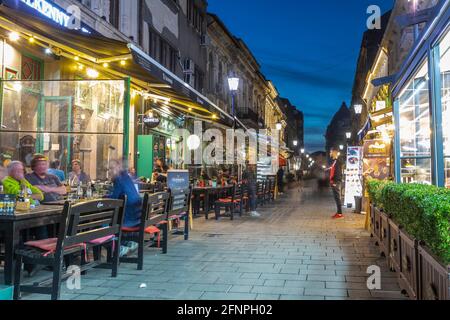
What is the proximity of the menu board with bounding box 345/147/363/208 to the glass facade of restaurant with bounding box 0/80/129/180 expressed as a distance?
8.60 meters

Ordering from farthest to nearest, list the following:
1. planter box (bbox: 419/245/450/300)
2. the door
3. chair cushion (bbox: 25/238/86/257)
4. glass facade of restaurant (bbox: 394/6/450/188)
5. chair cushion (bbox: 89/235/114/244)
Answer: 1. the door
2. glass facade of restaurant (bbox: 394/6/450/188)
3. chair cushion (bbox: 89/235/114/244)
4. chair cushion (bbox: 25/238/86/257)
5. planter box (bbox: 419/245/450/300)

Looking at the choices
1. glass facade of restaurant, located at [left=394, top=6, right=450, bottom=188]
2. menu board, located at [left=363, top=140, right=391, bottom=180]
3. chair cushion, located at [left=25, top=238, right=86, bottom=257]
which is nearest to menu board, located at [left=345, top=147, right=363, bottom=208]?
menu board, located at [left=363, top=140, right=391, bottom=180]

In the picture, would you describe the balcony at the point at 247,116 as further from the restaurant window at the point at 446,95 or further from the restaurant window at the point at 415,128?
the restaurant window at the point at 446,95

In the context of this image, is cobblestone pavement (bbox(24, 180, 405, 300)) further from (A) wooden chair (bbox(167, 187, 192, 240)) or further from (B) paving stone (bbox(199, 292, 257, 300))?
(A) wooden chair (bbox(167, 187, 192, 240))

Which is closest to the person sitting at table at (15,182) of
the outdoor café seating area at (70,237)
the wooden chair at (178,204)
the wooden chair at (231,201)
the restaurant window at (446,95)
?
the outdoor café seating area at (70,237)

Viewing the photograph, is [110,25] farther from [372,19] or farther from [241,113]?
[241,113]

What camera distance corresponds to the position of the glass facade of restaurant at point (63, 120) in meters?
9.25

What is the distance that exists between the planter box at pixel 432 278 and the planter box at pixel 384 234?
232cm

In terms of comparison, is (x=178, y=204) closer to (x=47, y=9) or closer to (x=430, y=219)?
(x=47, y=9)

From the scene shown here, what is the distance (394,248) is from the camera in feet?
18.6

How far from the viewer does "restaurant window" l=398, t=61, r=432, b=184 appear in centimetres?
872

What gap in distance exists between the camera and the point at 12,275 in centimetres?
493
